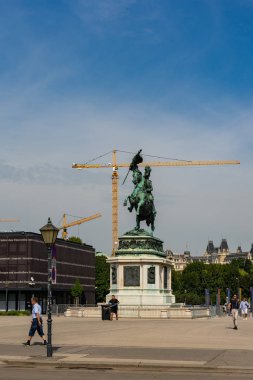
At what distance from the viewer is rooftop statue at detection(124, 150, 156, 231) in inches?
2201

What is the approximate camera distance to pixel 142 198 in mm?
55906

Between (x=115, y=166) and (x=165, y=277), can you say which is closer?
(x=165, y=277)

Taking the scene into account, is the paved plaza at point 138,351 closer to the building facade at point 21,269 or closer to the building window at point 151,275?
the building window at point 151,275

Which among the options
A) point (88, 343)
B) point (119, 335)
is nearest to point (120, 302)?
point (119, 335)

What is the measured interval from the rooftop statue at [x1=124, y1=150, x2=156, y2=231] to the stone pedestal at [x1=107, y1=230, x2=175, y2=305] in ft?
8.80

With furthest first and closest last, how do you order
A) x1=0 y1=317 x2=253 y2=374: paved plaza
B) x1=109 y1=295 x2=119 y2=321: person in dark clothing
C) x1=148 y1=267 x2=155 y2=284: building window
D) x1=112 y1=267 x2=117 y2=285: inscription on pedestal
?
x1=112 y1=267 x2=117 y2=285: inscription on pedestal → x1=148 y1=267 x2=155 y2=284: building window → x1=109 y1=295 x2=119 y2=321: person in dark clothing → x1=0 y1=317 x2=253 y2=374: paved plaza

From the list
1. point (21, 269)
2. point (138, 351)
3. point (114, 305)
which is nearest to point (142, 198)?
point (114, 305)

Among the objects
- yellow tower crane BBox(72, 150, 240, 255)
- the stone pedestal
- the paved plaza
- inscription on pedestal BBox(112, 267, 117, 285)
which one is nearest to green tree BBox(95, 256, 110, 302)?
yellow tower crane BBox(72, 150, 240, 255)

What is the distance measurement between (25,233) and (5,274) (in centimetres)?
745

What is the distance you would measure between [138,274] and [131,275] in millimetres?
570

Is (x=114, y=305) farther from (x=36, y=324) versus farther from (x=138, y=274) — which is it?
(x=36, y=324)

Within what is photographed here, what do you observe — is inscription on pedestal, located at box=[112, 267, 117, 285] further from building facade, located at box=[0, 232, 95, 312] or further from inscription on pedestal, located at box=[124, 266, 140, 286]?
building facade, located at box=[0, 232, 95, 312]

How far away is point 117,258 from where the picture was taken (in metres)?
52.5

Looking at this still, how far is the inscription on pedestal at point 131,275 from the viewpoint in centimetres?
5216
